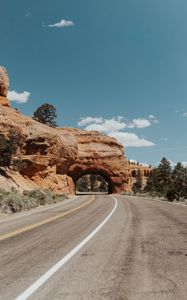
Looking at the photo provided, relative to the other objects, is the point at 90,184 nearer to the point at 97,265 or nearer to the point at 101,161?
the point at 101,161

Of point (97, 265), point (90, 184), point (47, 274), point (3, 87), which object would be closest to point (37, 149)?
point (3, 87)

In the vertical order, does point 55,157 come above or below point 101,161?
below

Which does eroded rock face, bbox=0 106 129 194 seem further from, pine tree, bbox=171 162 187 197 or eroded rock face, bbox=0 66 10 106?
pine tree, bbox=171 162 187 197

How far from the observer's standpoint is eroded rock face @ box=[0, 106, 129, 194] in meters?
55.3

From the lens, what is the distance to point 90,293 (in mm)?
5832

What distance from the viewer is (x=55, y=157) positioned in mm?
61094

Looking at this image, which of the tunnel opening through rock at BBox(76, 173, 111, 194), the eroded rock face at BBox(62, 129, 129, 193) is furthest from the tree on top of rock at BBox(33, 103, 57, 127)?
the tunnel opening through rock at BBox(76, 173, 111, 194)

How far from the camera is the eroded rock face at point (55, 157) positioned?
55.3m

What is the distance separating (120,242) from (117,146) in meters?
79.7

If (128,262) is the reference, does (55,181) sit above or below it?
above

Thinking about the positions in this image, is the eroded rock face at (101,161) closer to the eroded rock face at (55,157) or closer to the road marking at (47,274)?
the eroded rock face at (55,157)

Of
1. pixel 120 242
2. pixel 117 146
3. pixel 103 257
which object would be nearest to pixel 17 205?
pixel 120 242

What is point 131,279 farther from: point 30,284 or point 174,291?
point 30,284

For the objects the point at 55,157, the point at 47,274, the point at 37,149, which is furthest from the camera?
the point at 55,157
